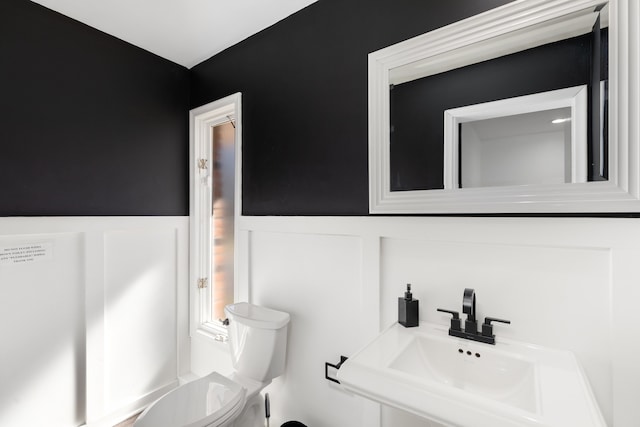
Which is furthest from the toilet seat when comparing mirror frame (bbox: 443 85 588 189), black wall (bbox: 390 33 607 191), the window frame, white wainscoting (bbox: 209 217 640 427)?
mirror frame (bbox: 443 85 588 189)

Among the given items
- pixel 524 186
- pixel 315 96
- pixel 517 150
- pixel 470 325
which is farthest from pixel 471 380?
pixel 315 96

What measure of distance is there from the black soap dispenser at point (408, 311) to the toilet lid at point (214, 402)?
83cm

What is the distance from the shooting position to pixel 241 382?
157 centimetres

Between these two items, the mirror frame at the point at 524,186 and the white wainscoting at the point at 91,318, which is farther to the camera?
the white wainscoting at the point at 91,318

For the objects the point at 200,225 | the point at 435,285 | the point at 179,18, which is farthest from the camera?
the point at 200,225

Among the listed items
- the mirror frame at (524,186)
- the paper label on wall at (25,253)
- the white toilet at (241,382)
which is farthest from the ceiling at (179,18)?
the white toilet at (241,382)

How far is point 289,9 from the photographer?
161 cm

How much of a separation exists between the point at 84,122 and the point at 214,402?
1.66m

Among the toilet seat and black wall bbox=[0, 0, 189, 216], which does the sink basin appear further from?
black wall bbox=[0, 0, 189, 216]

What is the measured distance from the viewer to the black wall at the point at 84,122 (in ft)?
4.93

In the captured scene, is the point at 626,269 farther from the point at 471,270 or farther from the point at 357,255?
the point at 357,255

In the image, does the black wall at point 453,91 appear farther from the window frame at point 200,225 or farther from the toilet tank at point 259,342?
the window frame at point 200,225

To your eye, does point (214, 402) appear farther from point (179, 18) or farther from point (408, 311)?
point (179, 18)

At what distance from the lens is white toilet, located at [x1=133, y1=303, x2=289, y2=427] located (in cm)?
131
